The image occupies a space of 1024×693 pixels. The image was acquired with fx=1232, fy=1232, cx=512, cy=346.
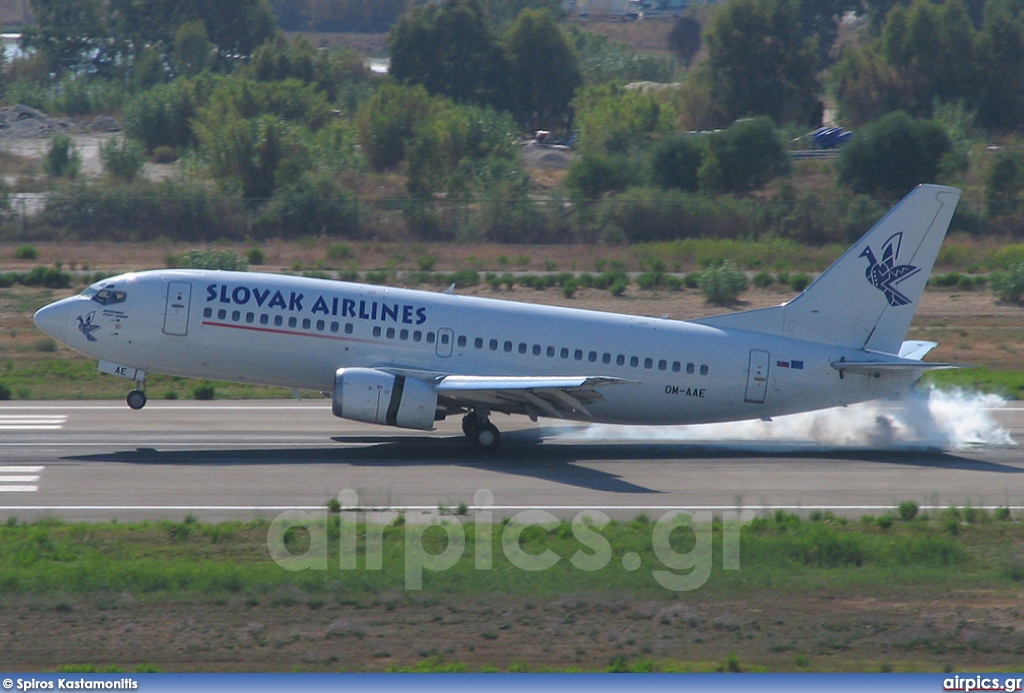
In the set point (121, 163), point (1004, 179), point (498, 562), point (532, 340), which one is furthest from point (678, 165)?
point (498, 562)

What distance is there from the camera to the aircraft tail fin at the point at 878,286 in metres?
28.5

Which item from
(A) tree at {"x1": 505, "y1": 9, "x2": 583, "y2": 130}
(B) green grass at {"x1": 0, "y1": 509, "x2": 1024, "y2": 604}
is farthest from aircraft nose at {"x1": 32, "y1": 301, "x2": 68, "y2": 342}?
(A) tree at {"x1": 505, "y1": 9, "x2": 583, "y2": 130}

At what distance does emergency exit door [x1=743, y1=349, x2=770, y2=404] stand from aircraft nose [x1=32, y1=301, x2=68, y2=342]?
1583cm

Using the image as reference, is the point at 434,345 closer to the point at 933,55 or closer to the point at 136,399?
the point at 136,399

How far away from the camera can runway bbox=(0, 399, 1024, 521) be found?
2292 cm


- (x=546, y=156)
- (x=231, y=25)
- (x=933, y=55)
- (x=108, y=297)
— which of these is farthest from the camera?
(x=231, y=25)

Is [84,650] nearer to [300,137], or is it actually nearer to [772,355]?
[772,355]

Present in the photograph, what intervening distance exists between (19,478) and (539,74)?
3812 inches

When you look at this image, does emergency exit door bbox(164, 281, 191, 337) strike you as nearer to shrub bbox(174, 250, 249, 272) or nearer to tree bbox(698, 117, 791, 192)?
shrub bbox(174, 250, 249, 272)

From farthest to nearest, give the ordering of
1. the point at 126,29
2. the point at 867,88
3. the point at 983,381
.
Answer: the point at 126,29 → the point at 867,88 → the point at 983,381

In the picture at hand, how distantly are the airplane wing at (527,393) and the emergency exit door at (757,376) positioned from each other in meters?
3.68

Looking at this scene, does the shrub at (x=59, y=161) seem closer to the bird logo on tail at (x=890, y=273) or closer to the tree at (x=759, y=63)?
the tree at (x=759, y=63)

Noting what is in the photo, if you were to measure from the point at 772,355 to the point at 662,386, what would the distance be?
8.86 ft

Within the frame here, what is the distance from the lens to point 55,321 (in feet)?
93.2
